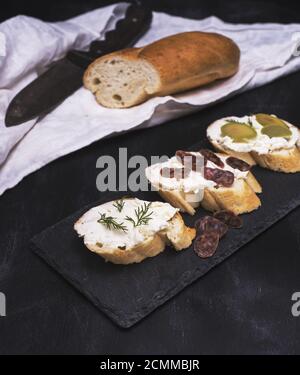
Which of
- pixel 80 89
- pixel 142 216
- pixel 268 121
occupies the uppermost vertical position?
pixel 142 216

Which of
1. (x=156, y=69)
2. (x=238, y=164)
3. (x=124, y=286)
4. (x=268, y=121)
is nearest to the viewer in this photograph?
(x=124, y=286)

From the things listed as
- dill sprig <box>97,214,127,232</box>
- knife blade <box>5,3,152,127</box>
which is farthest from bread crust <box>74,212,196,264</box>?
knife blade <box>5,3,152,127</box>

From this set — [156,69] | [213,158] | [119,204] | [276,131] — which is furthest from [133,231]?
[156,69]

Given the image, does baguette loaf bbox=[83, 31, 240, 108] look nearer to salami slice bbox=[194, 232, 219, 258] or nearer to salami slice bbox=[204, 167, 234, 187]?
salami slice bbox=[204, 167, 234, 187]

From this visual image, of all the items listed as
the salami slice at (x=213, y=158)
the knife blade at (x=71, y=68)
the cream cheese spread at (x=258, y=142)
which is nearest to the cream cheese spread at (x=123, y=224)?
the salami slice at (x=213, y=158)

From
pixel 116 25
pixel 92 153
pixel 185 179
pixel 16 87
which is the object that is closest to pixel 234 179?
pixel 185 179

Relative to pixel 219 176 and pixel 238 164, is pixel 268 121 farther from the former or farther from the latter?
pixel 219 176
